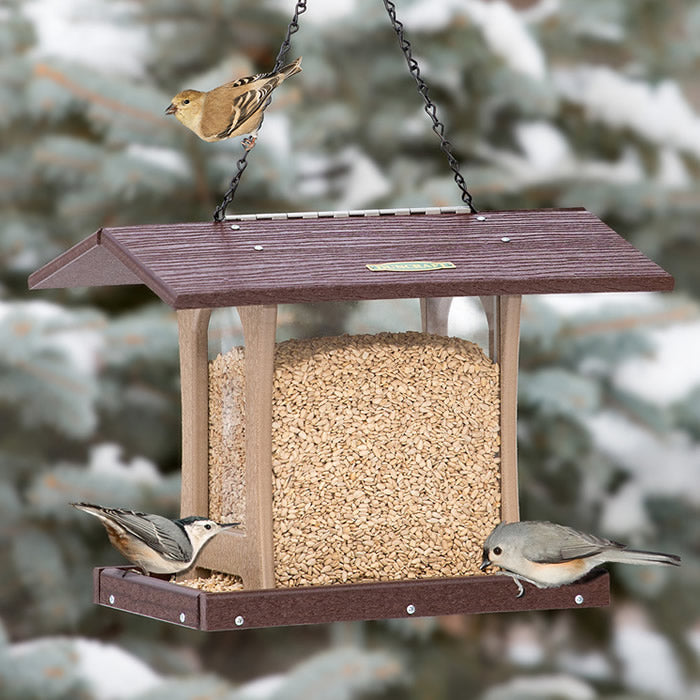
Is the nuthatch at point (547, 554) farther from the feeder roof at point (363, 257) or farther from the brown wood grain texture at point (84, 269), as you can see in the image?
the brown wood grain texture at point (84, 269)

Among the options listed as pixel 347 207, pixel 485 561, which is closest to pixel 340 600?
pixel 485 561

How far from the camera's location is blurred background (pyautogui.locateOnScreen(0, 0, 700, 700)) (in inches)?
166

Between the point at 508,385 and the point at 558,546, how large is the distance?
0.33m

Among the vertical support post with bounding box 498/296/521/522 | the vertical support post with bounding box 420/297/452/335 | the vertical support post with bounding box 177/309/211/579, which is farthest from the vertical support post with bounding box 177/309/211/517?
the vertical support post with bounding box 498/296/521/522

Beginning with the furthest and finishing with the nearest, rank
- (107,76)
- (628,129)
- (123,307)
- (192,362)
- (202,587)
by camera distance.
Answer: (628,129) < (123,307) < (107,76) < (192,362) < (202,587)

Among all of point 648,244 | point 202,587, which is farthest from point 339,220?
point 648,244

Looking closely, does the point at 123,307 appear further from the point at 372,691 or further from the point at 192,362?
the point at 192,362

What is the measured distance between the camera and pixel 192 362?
263 cm

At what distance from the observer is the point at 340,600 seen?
7.31 ft

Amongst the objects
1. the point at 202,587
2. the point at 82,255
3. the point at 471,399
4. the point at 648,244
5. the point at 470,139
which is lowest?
the point at 202,587

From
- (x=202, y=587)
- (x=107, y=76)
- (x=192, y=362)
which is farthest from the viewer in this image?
(x=107, y=76)

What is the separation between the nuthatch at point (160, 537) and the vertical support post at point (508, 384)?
51 centimetres

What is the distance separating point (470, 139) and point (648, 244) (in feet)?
2.37

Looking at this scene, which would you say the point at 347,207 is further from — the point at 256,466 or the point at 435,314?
the point at 256,466
